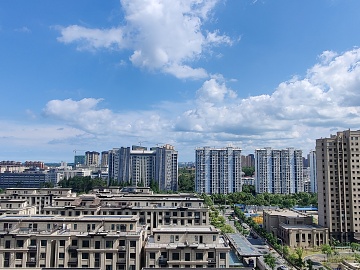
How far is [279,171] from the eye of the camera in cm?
8838

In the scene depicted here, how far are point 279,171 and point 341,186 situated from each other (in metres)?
45.9

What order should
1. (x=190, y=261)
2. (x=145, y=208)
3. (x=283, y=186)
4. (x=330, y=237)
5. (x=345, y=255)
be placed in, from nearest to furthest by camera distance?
1. (x=190, y=261)
2. (x=145, y=208)
3. (x=345, y=255)
4. (x=330, y=237)
5. (x=283, y=186)

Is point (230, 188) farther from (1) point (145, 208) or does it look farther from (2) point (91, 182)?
(1) point (145, 208)

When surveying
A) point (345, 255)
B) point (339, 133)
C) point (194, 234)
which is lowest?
point (345, 255)

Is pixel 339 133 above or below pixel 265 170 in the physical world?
above

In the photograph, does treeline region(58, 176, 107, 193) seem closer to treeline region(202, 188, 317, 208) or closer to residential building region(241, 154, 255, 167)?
treeline region(202, 188, 317, 208)

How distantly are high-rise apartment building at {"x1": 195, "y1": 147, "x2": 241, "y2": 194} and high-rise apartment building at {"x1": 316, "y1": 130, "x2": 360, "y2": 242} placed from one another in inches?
1781

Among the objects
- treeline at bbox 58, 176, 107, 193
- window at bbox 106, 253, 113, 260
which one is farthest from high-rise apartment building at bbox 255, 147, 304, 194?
window at bbox 106, 253, 113, 260

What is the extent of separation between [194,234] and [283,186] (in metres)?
72.2

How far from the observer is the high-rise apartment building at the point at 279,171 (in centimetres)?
8794

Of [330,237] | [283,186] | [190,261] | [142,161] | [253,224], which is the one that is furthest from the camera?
[142,161]

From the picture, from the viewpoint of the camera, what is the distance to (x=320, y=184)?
4438cm

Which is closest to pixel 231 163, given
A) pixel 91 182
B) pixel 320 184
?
pixel 91 182

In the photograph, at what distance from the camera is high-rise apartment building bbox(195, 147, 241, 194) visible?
291 ft
